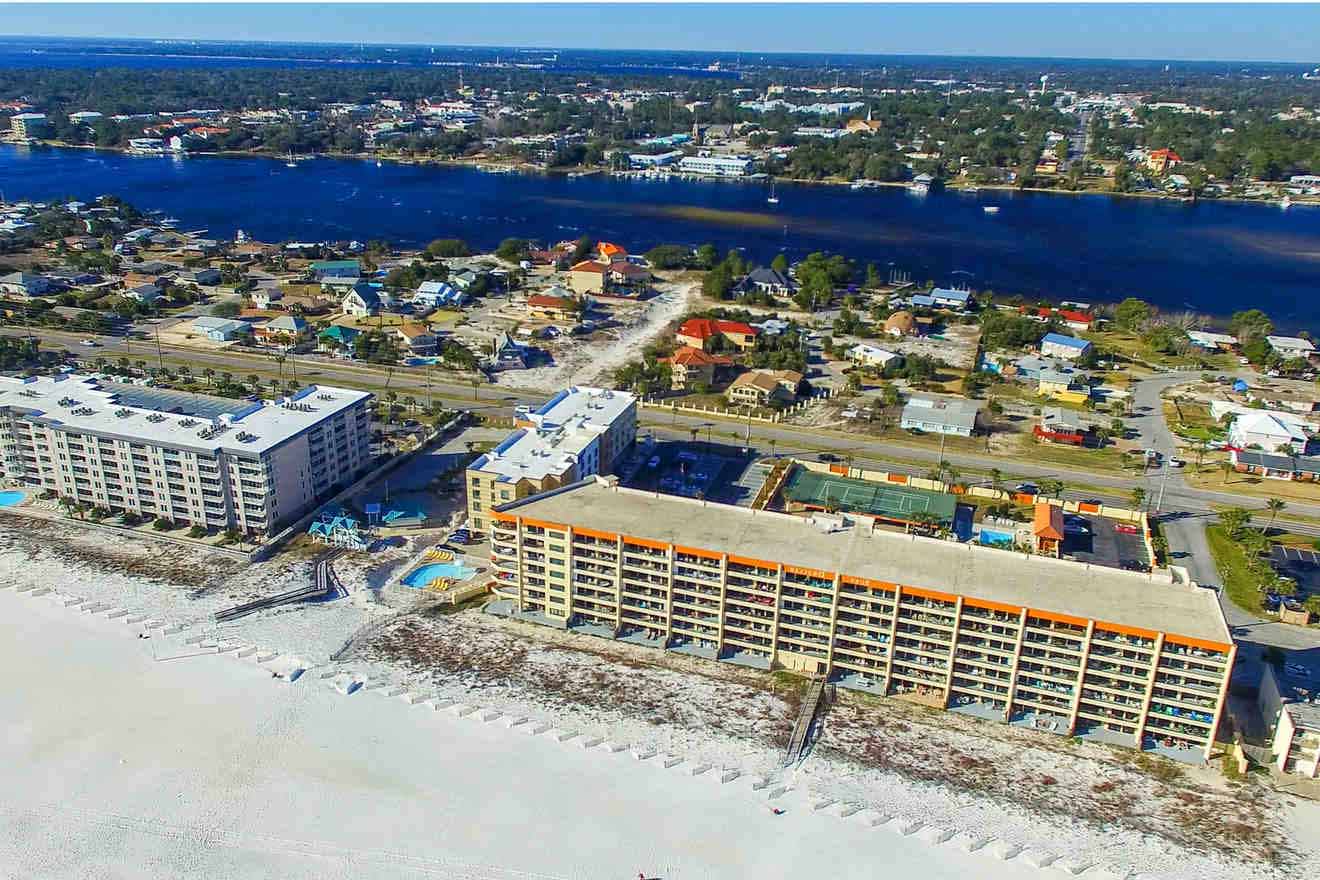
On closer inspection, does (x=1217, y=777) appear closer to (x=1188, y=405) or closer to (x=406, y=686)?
(x=406, y=686)

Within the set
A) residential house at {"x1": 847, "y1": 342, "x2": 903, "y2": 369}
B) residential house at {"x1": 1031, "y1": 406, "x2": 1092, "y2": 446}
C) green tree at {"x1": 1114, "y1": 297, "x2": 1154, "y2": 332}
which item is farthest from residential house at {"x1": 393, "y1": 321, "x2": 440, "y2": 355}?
green tree at {"x1": 1114, "y1": 297, "x2": 1154, "y2": 332}

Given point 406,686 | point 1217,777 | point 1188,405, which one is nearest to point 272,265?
point 406,686

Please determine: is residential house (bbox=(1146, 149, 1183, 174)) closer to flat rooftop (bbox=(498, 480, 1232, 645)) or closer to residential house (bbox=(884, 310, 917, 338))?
residential house (bbox=(884, 310, 917, 338))

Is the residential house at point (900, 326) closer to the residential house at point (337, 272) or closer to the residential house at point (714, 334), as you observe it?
the residential house at point (714, 334)

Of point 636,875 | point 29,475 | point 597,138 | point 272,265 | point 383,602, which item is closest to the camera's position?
point 636,875

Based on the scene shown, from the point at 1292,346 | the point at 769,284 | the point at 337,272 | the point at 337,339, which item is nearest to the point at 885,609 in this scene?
the point at 337,339
